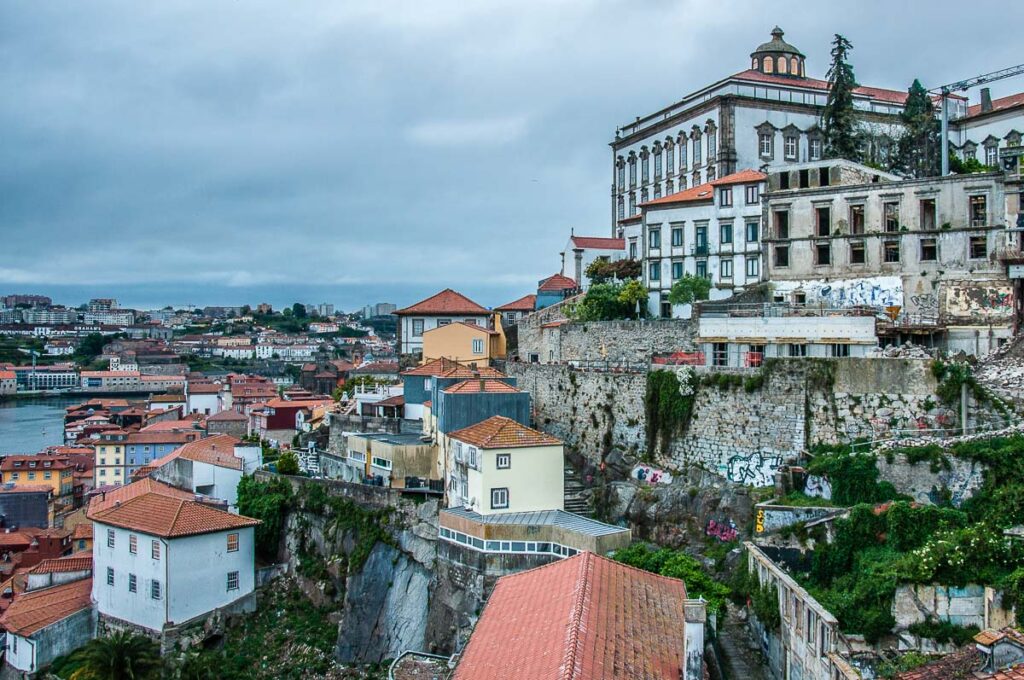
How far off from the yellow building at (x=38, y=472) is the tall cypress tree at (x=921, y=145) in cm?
6001

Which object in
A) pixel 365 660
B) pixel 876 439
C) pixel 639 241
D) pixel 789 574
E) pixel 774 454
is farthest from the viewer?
pixel 639 241

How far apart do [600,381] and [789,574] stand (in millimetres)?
12817

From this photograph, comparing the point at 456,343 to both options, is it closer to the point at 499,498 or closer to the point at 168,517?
the point at 168,517

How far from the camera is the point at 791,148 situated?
49.5m

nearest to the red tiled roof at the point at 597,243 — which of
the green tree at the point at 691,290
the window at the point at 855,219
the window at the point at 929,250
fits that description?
the green tree at the point at 691,290

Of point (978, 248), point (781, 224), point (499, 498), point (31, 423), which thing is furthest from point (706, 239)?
point (31, 423)

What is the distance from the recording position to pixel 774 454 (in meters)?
27.3

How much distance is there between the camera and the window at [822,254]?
34.5 metres

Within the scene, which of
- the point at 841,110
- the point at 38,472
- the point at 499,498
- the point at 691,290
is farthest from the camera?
the point at 38,472

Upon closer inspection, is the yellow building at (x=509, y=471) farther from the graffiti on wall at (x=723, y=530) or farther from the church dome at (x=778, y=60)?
the church dome at (x=778, y=60)

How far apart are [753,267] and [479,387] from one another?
1357cm

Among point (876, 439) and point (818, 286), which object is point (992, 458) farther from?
point (818, 286)

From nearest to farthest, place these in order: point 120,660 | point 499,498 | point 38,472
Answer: point 499,498 < point 120,660 < point 38,472

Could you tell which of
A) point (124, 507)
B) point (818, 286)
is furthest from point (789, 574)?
point (124, 507)
